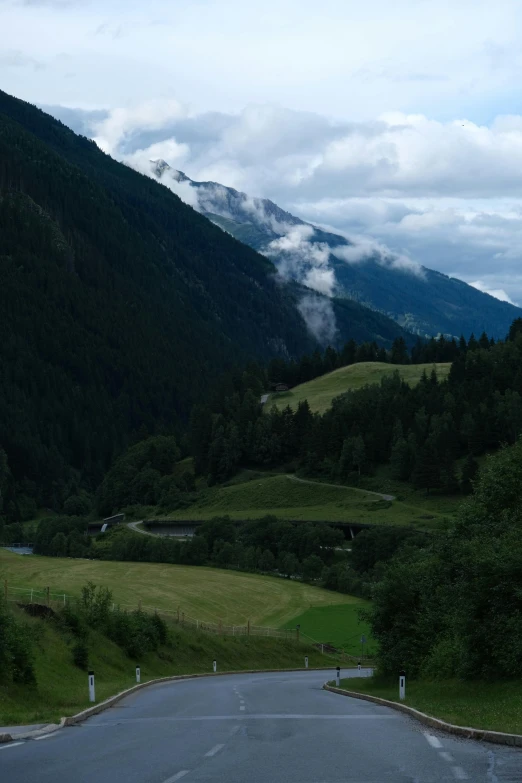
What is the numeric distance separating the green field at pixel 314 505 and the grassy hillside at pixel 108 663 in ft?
214

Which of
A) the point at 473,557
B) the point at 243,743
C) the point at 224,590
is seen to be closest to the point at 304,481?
the point at 224,590

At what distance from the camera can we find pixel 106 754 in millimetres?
18812

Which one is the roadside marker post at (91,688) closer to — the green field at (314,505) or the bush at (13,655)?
the bush at (13,655)

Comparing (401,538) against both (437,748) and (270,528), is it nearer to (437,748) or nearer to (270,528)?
(270,528)

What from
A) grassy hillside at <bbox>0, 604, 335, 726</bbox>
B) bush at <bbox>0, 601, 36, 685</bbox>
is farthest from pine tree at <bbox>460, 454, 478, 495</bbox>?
bush at <bbox>0, 601, 36, 685</bbox>

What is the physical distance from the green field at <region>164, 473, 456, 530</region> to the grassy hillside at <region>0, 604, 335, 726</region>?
214 ft

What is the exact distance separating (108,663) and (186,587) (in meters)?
68.3

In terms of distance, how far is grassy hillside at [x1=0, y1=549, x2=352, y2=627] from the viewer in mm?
105625

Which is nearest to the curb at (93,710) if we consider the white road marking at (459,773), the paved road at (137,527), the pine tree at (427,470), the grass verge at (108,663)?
the grass verge at (108,663)

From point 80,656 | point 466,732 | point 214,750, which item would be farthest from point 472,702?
point 80,656

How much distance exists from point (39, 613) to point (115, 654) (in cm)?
700

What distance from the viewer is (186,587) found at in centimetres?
11912

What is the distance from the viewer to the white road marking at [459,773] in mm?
15406

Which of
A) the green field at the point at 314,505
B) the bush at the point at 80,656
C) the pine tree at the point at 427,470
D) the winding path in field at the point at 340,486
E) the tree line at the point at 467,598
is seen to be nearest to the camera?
the tree line at the point at 467,598
